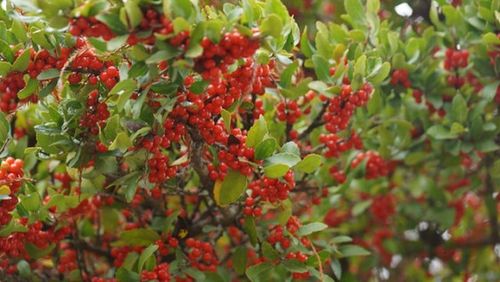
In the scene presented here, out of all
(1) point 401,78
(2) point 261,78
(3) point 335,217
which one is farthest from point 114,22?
(3) point 335,217

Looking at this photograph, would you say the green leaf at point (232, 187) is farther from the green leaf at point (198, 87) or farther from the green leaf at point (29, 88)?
the green leaf at point (29, 88)

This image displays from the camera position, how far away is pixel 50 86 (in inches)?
70.1

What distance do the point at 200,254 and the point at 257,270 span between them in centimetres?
24

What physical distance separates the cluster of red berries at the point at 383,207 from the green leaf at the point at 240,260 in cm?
121

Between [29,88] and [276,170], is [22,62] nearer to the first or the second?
[29,88]

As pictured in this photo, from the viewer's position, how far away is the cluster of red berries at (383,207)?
132 inches

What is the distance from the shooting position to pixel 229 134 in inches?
72.1

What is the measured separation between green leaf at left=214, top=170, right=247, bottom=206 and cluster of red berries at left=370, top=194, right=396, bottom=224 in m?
1.57

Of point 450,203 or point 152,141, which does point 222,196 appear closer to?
point 152,141

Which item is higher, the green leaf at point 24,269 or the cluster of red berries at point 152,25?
the cluster of red berries at point 152,25

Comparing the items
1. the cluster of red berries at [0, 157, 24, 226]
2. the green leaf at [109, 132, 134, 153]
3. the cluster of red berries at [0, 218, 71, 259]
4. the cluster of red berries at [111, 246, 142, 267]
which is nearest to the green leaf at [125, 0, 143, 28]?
the green leaf at [109, 132, 134, 153]

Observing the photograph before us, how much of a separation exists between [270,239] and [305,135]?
492mm

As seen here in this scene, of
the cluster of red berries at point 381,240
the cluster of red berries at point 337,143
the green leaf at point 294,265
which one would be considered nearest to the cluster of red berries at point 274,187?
the green leaf at point 294,265

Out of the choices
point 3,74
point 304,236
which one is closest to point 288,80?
point 304,236
